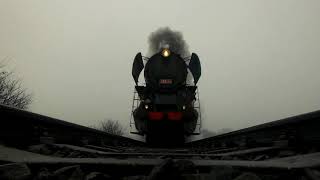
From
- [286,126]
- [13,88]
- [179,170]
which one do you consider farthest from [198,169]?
[13,88]

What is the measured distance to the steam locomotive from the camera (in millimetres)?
10156

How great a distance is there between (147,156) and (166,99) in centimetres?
574

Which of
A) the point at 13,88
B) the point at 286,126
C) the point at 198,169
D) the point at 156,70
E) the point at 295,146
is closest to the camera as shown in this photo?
the point at 198,169

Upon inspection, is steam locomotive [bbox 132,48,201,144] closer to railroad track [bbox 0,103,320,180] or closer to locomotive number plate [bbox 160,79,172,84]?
locomotive number plate [bbox 160,79,172,84]

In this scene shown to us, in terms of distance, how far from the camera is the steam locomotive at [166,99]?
10.2 meters

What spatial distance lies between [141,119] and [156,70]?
1723 mm

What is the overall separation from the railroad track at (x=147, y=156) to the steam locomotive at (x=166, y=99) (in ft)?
7.81

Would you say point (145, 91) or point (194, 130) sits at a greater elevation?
point (145, 91)

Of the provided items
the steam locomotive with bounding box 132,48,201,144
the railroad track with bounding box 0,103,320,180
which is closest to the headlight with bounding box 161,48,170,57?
the steam locomotive with bounding box 132,48,201,144

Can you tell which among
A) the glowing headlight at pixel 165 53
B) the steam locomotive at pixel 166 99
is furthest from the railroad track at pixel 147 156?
the glowing headlight at pixel 165 53

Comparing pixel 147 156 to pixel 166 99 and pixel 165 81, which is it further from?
pixel 165 81

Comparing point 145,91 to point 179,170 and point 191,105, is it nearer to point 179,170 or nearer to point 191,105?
point 191,105

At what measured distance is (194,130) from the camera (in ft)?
36.3

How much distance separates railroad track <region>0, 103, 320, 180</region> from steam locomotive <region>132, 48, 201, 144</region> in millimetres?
2379
